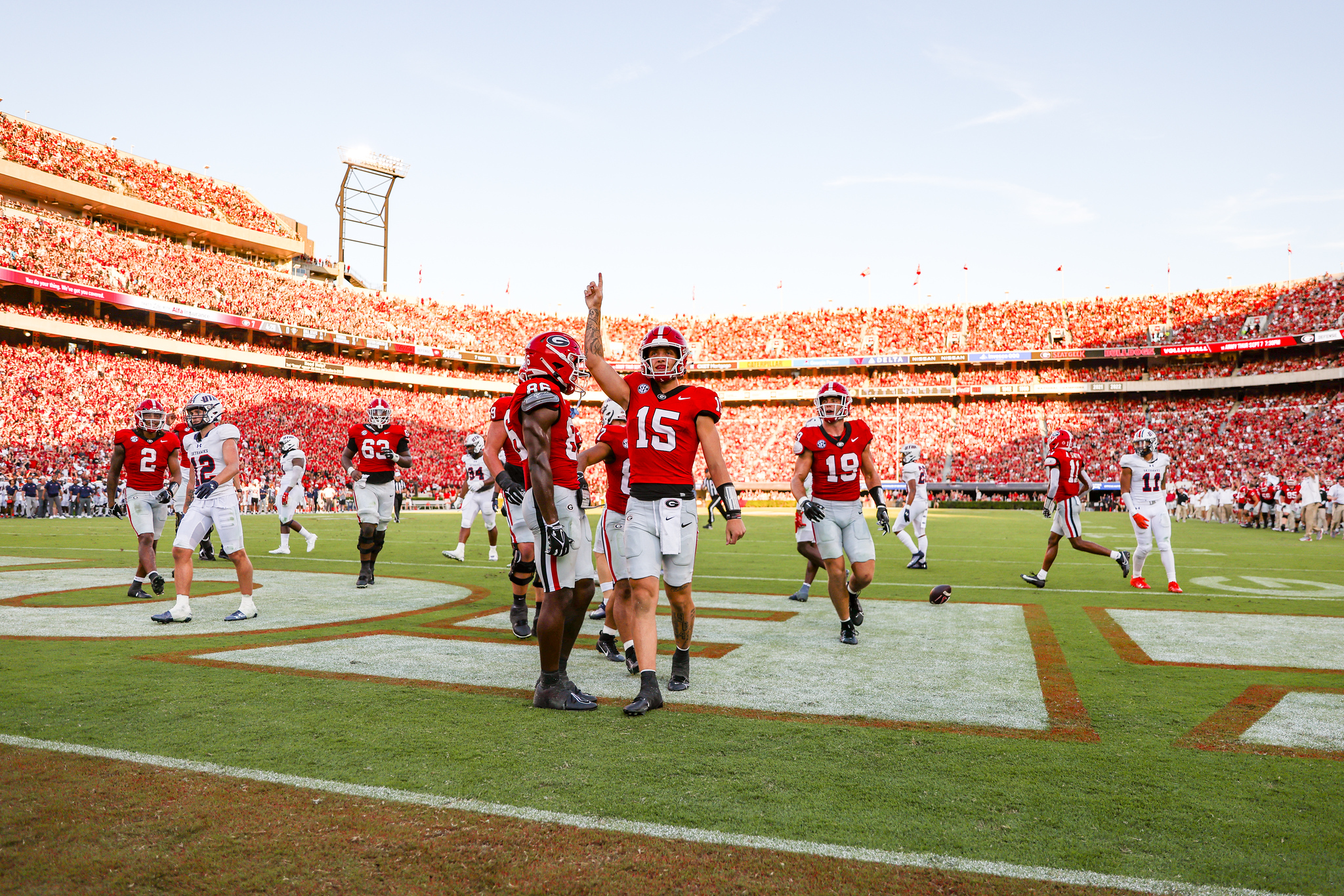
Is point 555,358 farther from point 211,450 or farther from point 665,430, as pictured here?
point 211,450

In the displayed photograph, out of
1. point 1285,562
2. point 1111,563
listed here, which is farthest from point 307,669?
point 1285,562

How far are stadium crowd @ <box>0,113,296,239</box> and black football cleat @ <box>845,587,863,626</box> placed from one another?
5621 centimetres

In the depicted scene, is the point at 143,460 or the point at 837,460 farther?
the point at 143,460

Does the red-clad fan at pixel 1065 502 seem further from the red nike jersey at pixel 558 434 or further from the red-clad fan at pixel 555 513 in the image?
the red-clad fan at pixel 555 513

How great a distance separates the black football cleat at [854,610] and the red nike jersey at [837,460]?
0.89 meters

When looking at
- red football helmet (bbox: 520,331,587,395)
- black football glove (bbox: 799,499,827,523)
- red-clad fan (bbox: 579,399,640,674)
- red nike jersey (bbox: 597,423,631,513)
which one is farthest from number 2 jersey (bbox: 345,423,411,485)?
red football helmet (bbox: 520,331,587,395)

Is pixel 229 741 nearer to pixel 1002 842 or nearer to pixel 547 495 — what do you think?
pixel 547 495

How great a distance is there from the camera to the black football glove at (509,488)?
6091mm

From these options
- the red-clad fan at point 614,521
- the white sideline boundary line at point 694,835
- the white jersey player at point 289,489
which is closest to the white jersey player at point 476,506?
the white jersey player at point 289,489

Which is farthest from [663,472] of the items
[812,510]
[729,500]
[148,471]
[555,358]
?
[148,471]

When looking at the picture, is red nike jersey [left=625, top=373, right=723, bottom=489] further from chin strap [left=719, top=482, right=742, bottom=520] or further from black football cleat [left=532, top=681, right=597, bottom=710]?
black football cleat [left=532, top=681, right=597, bottom=710]

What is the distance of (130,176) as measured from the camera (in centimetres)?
5484

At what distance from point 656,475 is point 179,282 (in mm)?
53160

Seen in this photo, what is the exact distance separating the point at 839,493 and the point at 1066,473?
5.55 m
